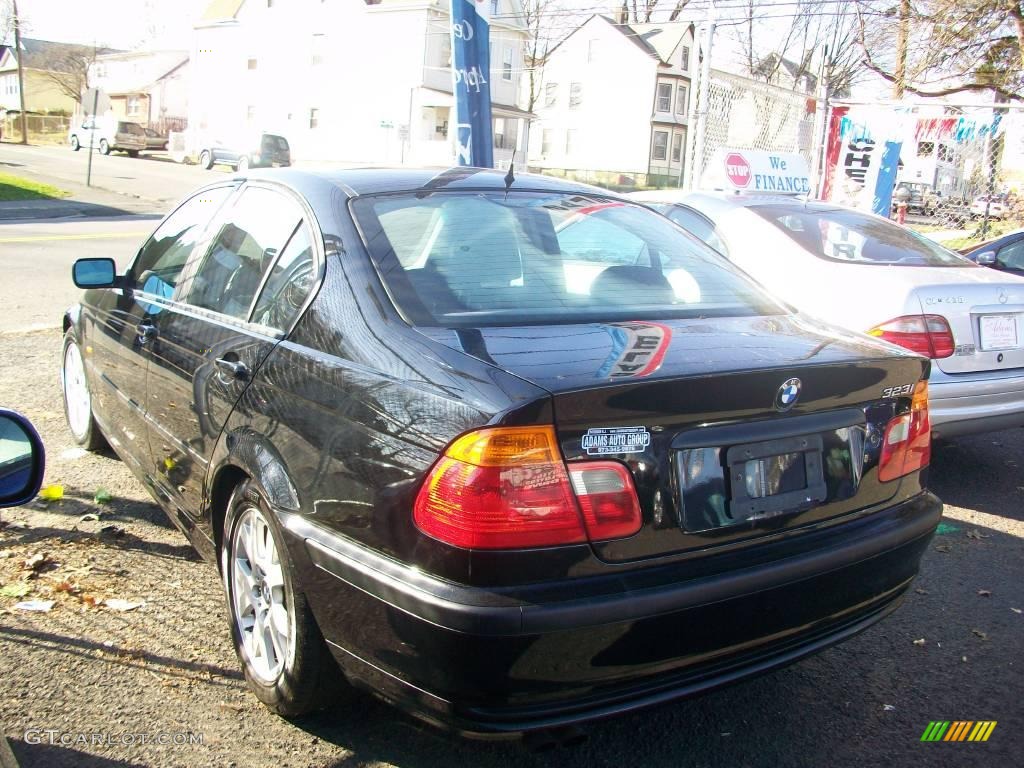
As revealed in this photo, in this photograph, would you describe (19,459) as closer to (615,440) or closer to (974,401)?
(615,440)

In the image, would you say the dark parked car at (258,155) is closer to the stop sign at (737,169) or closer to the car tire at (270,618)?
the stop sign at (737,169)

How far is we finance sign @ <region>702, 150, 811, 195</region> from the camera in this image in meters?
10.4

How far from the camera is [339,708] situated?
2.93 m

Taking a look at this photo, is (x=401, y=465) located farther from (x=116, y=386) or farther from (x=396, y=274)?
(x=116, y=386)

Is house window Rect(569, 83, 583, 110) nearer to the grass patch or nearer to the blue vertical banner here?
the grass patch

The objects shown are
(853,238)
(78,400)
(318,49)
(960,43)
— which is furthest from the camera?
(318,49)

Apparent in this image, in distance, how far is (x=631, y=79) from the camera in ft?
178

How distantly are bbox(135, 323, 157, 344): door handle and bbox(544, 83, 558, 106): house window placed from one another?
5635cm

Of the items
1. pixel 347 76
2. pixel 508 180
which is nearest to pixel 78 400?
pixel 508 180

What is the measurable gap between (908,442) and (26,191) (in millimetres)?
26513

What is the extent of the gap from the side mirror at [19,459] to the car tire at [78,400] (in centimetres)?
302

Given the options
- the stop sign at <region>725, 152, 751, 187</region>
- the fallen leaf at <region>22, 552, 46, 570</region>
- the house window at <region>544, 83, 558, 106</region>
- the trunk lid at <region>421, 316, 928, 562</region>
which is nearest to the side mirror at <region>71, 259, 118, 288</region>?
the fallen leaf at <region>22, 552, 46, 570</region>

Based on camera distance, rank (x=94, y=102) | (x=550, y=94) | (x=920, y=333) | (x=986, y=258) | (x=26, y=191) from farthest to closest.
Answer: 1. (x=550, y=94)
2. (x=94, y=102)
3. (x=26, y=191)
4. (x=986, y=258)
5. (x=920, y=333)

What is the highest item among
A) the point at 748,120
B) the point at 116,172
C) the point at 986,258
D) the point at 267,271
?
the point at 748,120
